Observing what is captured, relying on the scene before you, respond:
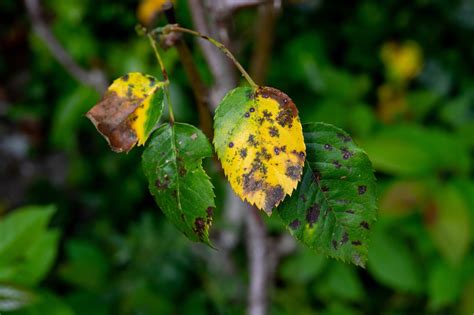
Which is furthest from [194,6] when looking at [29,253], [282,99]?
[29,253]

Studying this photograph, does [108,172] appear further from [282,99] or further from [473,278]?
[282,99]

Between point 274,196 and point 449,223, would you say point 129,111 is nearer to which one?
point 274,196

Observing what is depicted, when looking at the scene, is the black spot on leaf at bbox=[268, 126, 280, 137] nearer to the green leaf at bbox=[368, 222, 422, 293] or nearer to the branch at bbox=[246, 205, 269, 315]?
the branch at bbox=[246, 205, 269, 315]

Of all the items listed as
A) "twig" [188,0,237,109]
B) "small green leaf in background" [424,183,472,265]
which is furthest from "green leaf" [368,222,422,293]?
"twig" [188,0,237,109]

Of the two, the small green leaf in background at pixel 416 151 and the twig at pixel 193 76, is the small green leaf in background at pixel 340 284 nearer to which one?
the small green leaf in background at pixel 416 151

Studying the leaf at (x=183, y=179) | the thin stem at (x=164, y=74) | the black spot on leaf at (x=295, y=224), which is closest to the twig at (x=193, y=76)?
the thin stem at (x=164, y=74)

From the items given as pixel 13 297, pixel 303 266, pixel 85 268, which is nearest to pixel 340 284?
pixel 303 266
